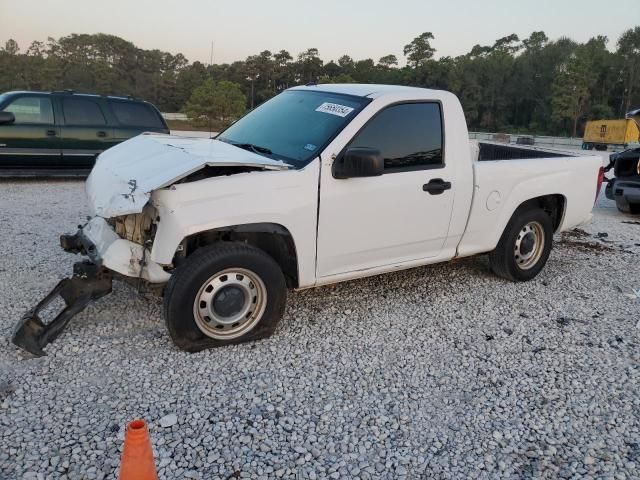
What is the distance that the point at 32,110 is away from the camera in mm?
10109

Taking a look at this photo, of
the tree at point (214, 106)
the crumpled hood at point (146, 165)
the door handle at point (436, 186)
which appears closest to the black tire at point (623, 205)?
the door handle at point (436, 186)

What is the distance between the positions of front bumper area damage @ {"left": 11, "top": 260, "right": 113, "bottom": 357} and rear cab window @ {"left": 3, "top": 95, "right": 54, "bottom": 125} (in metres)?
7.59

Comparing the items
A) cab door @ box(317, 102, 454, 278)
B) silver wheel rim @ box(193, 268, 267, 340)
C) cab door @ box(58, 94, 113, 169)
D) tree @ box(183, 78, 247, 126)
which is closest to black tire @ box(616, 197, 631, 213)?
cab door @ box(317, 102, 454, 278)

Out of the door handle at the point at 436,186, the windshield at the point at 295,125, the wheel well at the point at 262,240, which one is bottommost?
the wheel well at the point at 262,240

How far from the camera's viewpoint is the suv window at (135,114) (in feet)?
36.0

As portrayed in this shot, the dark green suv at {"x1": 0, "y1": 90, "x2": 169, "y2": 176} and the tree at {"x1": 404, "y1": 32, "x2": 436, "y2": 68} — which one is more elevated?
the tree at {"x1": 404, "y1": 32, "x2": 436, "y2": 68}

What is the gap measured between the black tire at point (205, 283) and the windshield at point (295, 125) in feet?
2.60

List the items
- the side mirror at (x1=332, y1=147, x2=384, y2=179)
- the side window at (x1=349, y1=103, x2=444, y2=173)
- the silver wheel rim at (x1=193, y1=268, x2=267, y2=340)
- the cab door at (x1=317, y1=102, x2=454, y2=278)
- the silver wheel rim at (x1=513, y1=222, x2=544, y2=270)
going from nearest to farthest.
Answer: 1. the silver wheel rim at (x1=193, y1=268, x2=267, y2=340)
2. the side mirror at (x1=332, y1=147, x2=384, y2=179)
3. the cab door at (x1=317, y1=102, x2=454, y2=278)
4. the side window at (x1=349, y1=103, x2=444, y2=173)
5. the silver wheel rim at (x1=513, y1=222, x2=544, y2=270)

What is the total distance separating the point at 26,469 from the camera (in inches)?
102

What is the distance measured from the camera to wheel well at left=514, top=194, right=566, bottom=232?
580 cm

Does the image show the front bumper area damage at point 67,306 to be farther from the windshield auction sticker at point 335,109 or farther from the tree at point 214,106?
the tree at point 214,106

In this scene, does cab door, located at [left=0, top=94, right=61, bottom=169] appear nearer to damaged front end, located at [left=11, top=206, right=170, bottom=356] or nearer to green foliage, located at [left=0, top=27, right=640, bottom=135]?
damaged front end, located at [left=11, top=206, right=170, bottom=356]

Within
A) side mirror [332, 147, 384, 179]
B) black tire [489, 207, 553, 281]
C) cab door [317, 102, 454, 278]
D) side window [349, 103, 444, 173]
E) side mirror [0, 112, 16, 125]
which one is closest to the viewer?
side mirror [332, 147, 384, 179]

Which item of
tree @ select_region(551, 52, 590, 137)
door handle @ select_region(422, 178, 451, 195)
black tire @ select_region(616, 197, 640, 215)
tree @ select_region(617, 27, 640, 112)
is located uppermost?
tree @ select_region(617, 27, 640, 112)
